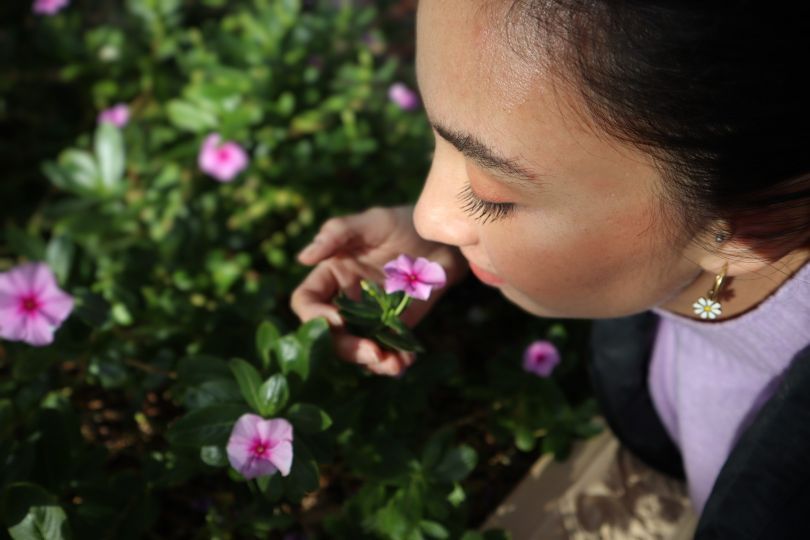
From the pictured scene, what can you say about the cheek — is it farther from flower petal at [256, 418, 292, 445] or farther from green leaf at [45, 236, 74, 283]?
green leaf at [45, 236, 74, 283]

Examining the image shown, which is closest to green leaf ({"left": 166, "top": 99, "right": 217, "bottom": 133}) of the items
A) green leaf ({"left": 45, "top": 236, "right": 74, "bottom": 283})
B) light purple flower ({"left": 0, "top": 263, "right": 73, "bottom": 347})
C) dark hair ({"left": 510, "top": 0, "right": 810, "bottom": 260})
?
green leaf ({"left": 45, "top": 236, "right": 74, "bottom": 283})

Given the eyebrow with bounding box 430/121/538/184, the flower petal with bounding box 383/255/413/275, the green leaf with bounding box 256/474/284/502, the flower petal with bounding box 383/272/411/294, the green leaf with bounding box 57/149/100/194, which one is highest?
the eyebrow with bounding box 430/121/538/184

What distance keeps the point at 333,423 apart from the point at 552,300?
1.17ft

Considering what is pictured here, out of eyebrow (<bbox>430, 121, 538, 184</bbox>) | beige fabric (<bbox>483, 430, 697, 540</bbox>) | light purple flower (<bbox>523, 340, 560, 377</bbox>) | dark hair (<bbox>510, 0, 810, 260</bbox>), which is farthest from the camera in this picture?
light purple flower (<bbox>523, 340, 560, 377</bbox>)

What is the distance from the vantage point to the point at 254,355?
1.32 m

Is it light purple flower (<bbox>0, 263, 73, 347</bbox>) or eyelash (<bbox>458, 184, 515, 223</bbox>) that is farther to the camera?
light purple flower (<bbox>0, 263, 73, 347</bbox>)

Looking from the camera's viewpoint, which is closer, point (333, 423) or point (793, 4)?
point (793, 4)

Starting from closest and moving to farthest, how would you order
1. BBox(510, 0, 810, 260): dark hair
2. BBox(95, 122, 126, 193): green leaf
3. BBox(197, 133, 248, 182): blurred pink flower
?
BBox(510, 0, 810, 260): dark hair → BBox(95, 122, 126, 193): green leaf → BBox(197, 133, 248, 182): blurred pink flower

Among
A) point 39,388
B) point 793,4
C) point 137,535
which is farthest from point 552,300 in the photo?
point 39,388

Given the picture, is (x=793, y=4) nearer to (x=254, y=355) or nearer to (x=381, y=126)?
(x=254, y=355)

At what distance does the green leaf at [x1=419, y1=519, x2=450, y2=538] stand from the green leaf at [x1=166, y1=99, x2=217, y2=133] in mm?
1141

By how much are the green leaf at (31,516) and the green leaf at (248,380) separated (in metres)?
0.26

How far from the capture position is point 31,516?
3.18 ft

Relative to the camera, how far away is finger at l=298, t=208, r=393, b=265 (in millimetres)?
1190
